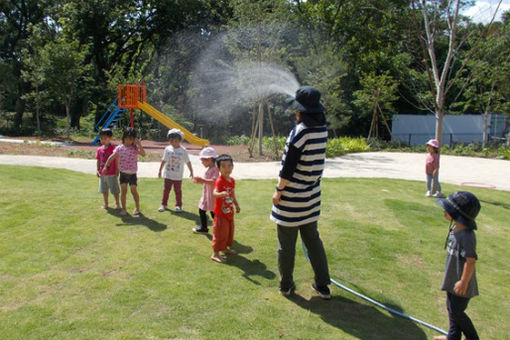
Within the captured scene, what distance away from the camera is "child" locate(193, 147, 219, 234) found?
5.47m

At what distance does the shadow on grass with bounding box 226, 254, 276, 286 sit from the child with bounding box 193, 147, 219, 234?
82 cm

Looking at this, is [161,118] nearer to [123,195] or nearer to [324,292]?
[123,195]

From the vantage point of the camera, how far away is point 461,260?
11.2ft

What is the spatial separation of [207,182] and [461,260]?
298 centimetres

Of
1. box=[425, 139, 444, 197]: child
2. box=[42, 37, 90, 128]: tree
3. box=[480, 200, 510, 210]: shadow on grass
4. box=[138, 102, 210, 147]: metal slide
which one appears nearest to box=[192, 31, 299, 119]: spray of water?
box=[138, 102, 210, 147]: metal slide

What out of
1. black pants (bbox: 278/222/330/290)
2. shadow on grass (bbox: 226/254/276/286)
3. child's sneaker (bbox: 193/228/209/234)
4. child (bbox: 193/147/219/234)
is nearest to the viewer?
black pants (bbox: 278/222/330/290)

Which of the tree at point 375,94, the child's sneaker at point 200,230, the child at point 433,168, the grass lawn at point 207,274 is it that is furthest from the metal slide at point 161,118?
the child's sneaker at point 200,230

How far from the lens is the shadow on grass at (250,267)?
4.73 m

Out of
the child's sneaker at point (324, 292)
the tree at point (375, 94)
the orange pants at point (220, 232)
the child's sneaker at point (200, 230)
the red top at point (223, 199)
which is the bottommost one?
the child's sneaker at point (324, 292)

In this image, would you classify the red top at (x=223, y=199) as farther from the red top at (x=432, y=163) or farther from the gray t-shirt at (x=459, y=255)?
the red top at (x=432, y=163)

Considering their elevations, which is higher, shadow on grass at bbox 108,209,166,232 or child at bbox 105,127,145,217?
child at bbox 105,127,145,217

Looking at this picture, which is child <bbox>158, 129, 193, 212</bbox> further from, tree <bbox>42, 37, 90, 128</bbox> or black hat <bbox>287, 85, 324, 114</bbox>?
tree <bbox>42, 37, 90, 128</bbox>

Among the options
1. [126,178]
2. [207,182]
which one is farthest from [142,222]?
[207,182]

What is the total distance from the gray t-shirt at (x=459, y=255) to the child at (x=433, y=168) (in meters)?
5.63
